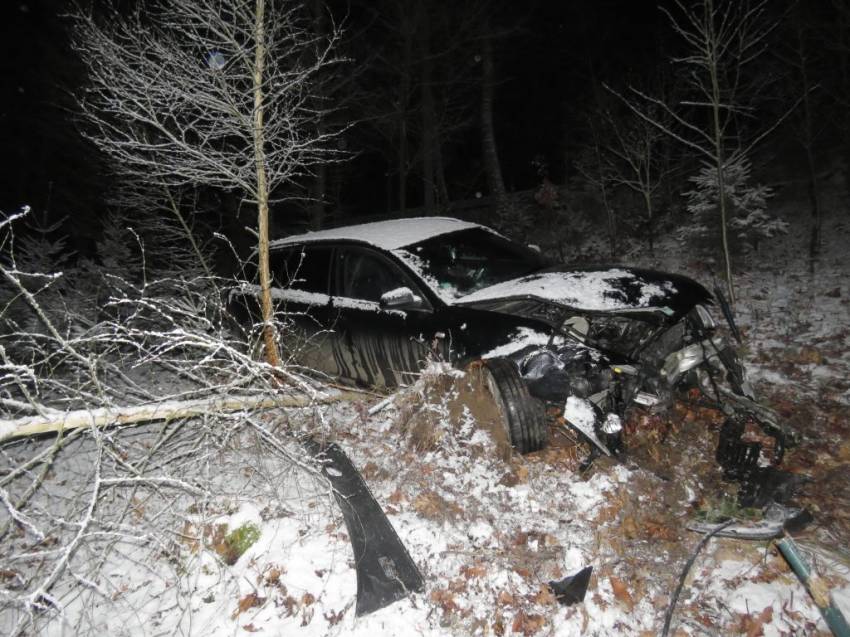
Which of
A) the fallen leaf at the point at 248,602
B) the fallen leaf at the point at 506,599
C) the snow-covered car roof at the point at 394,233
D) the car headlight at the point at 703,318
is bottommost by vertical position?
the fallen leaf at the point at 248,602

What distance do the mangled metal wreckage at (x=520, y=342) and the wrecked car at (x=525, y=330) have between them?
1 centimetres

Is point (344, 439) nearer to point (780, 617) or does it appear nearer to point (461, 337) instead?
point (461, 337)

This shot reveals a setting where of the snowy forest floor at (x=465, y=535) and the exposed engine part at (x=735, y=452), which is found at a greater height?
the exposed engine part at (x=735, y=452)

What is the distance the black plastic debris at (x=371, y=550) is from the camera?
2334mm

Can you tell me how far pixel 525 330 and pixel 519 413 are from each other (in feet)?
2.01

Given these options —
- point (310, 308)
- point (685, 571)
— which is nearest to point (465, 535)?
point (685, 571)

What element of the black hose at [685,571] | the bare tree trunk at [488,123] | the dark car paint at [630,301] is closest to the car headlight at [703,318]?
the dark car paint at [630,301]

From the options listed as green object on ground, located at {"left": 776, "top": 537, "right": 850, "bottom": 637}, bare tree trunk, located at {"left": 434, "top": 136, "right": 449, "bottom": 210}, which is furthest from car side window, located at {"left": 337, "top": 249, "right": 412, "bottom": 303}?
bare tree trunk, located at {"left": 434, "top": 136, "right": 449, "bottom": 210}

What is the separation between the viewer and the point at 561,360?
3088 mm

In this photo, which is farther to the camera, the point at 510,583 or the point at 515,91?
the point at 515,91

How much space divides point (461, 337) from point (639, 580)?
6.16ft

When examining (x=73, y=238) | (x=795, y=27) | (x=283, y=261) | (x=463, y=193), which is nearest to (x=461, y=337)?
(x=283, y=261)

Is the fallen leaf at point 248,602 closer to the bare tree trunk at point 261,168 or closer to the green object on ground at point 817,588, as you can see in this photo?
the bare tree trunk at point 261,168

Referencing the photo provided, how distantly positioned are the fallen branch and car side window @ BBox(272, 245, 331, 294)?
144 centimetres
